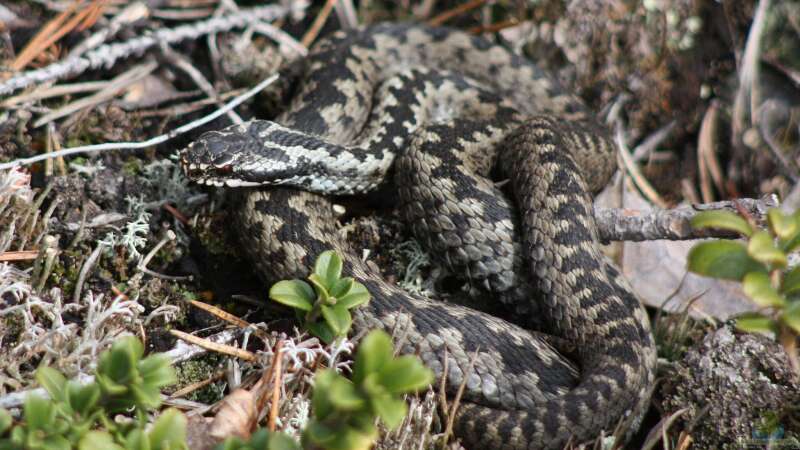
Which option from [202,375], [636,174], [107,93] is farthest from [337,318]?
[636,174]

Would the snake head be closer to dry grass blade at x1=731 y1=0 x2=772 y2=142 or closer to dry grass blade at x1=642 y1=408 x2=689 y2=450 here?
dry grass blade at x1=642 y1=408 x2=689 y2=450

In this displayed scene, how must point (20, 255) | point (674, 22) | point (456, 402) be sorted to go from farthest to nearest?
point (674, 22), point (20, 255), point (456, 402)

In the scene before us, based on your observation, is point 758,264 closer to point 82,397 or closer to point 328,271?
point 328,271

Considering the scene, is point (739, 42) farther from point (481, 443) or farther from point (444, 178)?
point (481, 443)

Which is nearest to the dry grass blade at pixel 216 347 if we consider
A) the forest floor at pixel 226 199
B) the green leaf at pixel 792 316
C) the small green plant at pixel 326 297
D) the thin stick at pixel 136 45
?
the forest floor at pixel 226 199

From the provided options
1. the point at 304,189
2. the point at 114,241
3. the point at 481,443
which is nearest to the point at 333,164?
the point at 304,189

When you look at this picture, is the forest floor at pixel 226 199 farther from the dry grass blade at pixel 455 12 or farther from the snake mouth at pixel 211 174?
the snake mouth at pixel 211 174
